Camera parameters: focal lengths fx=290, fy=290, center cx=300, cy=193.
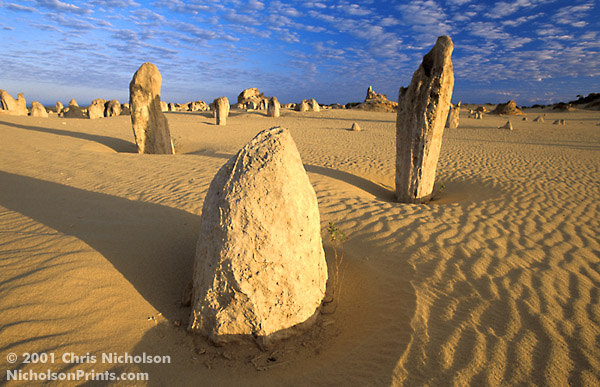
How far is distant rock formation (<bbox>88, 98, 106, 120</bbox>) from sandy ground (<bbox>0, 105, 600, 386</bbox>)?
23953 millimetres

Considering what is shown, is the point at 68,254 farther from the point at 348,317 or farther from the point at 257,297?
the point at 348,317

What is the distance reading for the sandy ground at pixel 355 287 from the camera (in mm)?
2303

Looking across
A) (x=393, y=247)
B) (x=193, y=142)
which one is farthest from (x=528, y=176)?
(x=193, y=142)

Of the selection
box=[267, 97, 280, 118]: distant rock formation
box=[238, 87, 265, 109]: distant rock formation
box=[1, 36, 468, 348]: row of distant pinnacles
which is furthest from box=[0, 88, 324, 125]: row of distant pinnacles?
box=[1, 36, 468, 348]: row of distant pinnacles

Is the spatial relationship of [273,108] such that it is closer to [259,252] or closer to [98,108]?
[98,108]

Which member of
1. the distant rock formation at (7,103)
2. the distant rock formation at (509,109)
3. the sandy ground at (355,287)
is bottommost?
the sandy ground at (355,287)

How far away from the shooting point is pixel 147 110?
33.6 feet

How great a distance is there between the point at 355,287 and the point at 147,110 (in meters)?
9.98

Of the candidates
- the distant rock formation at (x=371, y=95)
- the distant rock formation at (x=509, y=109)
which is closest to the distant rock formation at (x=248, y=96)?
the distant rock formation at (x=371, y=95)

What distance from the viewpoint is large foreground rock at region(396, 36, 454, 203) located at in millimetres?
6105

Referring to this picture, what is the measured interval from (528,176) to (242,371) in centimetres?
935

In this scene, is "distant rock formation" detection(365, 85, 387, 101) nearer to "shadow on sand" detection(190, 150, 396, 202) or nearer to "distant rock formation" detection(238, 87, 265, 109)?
"distant rock formation" detection(238, 87, 265, 109)

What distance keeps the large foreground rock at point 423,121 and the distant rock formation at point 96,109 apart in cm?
2752

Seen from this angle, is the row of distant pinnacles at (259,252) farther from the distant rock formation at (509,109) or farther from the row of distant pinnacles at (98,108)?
the distant rock formation at (509,109)
